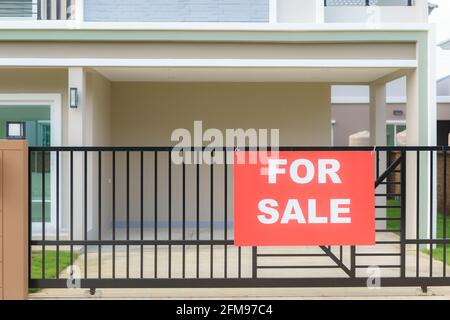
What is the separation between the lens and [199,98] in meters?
12.6

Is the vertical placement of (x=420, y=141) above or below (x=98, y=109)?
below

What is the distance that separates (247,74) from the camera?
1111 cm

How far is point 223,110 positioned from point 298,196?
6.81 meters

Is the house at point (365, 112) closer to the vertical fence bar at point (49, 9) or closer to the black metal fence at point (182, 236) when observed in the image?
the black metal fence at point (182, 236)

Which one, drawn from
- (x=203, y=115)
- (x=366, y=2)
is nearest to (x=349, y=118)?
(x=203, y=115)

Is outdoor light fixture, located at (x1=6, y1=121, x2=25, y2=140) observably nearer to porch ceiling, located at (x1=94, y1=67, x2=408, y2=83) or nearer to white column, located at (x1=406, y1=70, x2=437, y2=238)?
porch ceiling, located at (x1=94, y1=67, x2=408, y2=83)

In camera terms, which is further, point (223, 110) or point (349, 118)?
point (349, 118)

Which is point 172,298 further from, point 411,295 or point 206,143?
point 206,143

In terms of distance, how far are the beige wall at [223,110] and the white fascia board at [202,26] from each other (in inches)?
115

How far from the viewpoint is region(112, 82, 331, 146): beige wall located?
1256cm

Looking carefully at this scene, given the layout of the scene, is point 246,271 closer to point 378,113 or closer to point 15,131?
point 15,131

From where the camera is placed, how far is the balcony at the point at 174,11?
10.0 m

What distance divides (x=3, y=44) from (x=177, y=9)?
3176 millimetres

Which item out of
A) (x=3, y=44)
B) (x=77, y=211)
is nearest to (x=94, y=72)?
(x=3, y=44)
